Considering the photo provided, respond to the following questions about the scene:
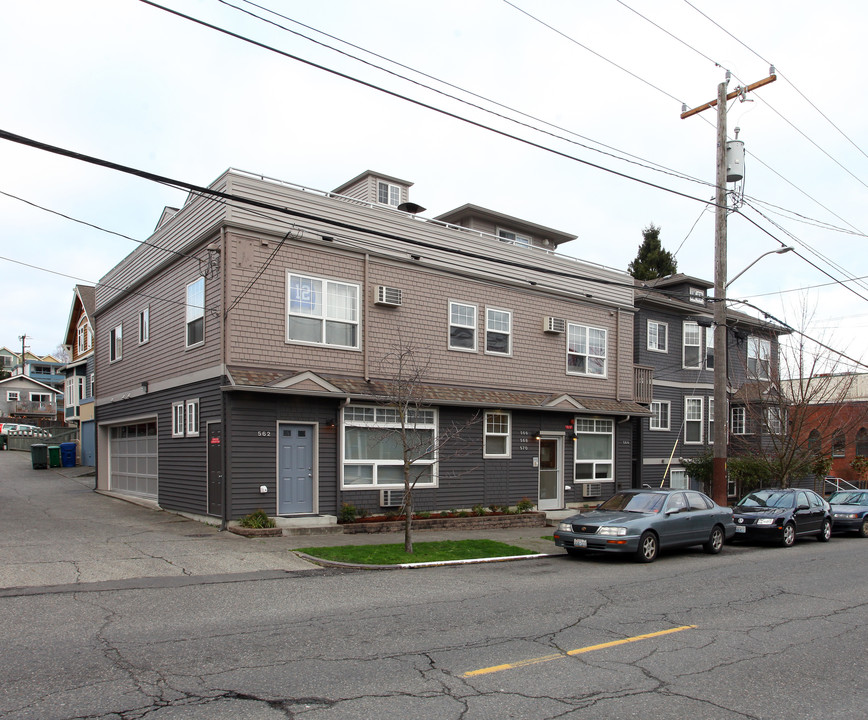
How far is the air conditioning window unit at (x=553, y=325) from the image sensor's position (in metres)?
21.6

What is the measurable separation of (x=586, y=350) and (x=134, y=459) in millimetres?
14097

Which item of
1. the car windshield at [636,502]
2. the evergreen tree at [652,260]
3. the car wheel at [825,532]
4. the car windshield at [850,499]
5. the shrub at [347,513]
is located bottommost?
the car wheel at [825,532]

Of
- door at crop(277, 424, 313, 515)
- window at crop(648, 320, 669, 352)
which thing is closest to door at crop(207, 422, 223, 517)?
door at crop(277, 424, 313, 515)

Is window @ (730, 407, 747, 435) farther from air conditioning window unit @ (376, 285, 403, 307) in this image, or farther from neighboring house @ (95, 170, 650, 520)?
air conditioning window unit @ (376, 285, 403, 307)

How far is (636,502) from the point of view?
1493 cm

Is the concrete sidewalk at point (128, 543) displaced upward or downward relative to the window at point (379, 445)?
downward

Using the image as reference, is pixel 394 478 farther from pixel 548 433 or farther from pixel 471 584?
pixel 471 584

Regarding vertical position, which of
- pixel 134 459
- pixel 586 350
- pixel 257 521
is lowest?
pixel 257 521

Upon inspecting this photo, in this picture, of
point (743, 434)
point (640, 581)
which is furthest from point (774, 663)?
point (743, 434)

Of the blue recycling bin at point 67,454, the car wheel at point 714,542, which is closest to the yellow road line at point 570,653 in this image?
the car wheel at point 714,542

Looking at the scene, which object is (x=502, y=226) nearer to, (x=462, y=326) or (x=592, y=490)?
(x=462, y=326)

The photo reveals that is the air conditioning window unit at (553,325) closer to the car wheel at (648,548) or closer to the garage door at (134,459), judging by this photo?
the car wheel at (648,548)

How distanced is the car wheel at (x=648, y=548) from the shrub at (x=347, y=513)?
→ 20.8ft

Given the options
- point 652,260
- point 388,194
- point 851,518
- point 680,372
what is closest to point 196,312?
point 388,194
